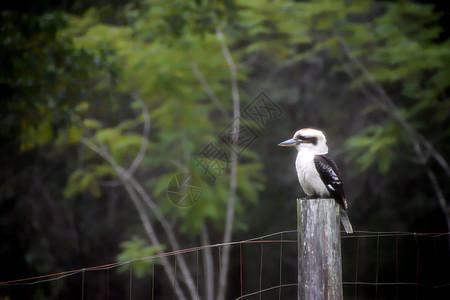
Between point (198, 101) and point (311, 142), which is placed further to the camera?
point (198, 101)

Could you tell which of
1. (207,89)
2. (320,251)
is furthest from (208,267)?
(320,251)

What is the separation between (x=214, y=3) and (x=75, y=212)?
4005 mm

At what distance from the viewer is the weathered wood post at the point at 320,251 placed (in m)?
2.20

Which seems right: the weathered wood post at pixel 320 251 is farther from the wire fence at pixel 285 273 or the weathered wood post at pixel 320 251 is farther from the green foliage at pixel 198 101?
the wire fence at pixel 285 273

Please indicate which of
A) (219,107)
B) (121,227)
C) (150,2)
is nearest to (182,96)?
(219,107)

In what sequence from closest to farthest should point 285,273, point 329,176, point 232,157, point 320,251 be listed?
point 320,251 < point 329,176 < point 232,157 < point 285,273

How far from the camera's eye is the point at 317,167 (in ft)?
9.98

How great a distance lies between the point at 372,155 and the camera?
6.50 m

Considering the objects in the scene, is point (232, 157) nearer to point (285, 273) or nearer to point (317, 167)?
point (285, 273)

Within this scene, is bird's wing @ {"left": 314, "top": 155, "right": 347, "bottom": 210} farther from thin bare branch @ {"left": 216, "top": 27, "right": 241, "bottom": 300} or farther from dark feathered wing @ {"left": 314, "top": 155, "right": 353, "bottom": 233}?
thin bare branch @ {"left": 216, "top": 27, "right": 241, "bottom": 300}

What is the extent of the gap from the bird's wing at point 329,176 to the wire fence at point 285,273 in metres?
3.80

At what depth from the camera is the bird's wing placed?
3.03m

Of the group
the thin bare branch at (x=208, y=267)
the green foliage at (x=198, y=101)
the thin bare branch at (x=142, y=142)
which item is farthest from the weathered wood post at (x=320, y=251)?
the thin bare branch at (x=208, y=267)

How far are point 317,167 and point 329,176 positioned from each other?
8 centimetres
